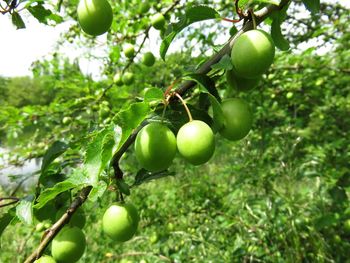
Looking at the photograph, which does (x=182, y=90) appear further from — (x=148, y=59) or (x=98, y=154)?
(x=148, y=59)

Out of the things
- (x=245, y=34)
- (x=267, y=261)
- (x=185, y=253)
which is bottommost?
(x=267, y=261)

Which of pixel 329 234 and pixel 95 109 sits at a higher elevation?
pixel 95 109

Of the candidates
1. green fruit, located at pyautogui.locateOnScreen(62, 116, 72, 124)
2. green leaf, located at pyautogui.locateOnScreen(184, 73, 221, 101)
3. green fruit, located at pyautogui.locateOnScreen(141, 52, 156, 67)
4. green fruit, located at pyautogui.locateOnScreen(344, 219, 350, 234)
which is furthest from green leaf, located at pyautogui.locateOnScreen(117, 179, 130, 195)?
green fruit, located at pyautogui.locateOnScreen(62, 116, 72, 124)

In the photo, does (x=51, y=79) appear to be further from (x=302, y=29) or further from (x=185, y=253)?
(x=302, y=29)

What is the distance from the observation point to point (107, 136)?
2.45 ft

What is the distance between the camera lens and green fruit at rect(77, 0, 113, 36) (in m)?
1.01

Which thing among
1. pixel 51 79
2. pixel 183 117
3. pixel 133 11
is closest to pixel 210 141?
pixel 183 117

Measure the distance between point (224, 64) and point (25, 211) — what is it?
70 cm

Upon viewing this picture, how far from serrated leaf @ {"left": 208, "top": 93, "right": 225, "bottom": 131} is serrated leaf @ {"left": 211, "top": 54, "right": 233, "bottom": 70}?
0.08m

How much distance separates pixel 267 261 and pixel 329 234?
0.63 meters

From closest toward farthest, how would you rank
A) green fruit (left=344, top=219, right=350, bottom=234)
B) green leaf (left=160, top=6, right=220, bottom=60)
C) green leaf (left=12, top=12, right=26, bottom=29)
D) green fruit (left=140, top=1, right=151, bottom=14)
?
green leaf (left=160, top=6, right=220, bottom=60) → green leaf (left=12, top=12, right=26, bottom=29) → green fruit (left=344, top=219, right=350, bottom=234) → green fruit (left=140, top=1, right=151, bottom=14)

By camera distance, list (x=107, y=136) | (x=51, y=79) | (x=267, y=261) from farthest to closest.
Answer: (x=51, y=79)
(x=267, y=261)
(x=107, y=136)

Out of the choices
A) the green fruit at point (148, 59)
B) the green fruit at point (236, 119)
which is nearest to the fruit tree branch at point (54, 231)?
the green fruit at point (236, 119)

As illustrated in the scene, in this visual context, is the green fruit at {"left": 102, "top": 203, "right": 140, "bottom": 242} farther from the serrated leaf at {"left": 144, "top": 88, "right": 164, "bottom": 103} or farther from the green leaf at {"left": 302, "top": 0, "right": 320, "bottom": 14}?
the green leaf at {"left": 302, "top": 0, "right": 320, "bottom": 14}
